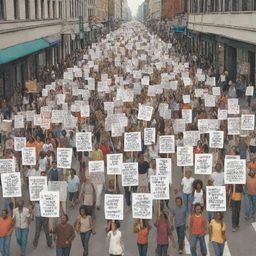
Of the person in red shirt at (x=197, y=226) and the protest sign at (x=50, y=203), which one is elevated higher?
the protest sign at (x=50, y=203)

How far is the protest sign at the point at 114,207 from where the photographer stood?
11125mm

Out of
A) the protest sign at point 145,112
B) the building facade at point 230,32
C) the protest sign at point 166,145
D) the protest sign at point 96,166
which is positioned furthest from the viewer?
the building facade at point 230,32

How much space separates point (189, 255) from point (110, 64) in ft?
106

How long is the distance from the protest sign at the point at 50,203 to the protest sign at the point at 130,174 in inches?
100

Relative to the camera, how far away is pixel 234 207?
42.2 ft

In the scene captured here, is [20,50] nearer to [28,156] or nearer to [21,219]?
[28,156]

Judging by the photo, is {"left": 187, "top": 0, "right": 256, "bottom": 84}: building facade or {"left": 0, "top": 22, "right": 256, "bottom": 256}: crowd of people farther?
{"left": 187, "top": 0, "right": 256, "bottom": 84}: building facade

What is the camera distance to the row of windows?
32406 mm

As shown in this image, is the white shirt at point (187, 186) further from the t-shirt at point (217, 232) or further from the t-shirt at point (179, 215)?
the t-shirt at point (217, 232)

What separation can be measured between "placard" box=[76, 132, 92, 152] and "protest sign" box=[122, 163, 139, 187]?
3.20m

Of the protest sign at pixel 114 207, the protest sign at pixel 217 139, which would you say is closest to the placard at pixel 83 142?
the protest sign at pixel 217 139

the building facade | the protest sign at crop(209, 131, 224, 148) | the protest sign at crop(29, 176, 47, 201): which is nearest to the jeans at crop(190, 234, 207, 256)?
the protest sign at crop(29, 176, 47, 201)

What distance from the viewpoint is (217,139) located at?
647 inches

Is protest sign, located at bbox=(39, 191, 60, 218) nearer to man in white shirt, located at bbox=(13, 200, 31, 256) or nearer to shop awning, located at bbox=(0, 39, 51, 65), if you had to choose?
man in white shirt, located at bbox=(13, 200, 31, 256)
